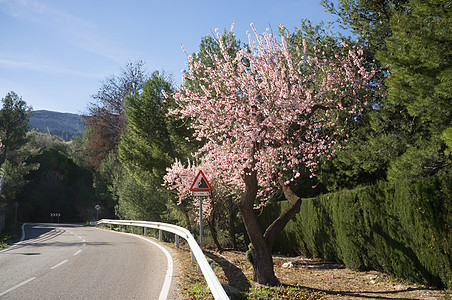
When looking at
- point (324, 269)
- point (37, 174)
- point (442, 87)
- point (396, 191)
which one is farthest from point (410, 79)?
point (37, 174)

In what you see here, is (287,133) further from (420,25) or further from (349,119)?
(420,25)

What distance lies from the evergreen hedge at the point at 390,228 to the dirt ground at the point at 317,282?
1.31ft

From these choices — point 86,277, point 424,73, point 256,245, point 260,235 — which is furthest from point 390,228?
point 86,277

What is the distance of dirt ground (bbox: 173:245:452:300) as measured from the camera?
27.0 feet

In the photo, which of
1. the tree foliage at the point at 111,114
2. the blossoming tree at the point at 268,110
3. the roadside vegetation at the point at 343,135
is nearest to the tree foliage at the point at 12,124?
the tree foliage at the point at 111,114

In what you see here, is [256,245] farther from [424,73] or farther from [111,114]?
[111,114]

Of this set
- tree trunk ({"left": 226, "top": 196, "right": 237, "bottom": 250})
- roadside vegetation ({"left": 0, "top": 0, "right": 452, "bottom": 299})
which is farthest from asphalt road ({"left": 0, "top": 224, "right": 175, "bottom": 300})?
tree trunk ({"left": 226, "top": 196, "right": 237, "bottom": 250})

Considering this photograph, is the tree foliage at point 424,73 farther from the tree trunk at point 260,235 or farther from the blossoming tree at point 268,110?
the tree trunk at point 260,235

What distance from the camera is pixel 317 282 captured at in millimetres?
11070

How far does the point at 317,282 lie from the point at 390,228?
9.11 feet

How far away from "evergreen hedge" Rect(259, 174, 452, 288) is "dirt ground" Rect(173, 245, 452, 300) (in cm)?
40

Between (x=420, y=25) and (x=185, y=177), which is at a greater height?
(x=420, y=25)

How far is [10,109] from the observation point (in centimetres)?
4925

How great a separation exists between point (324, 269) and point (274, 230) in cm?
369
